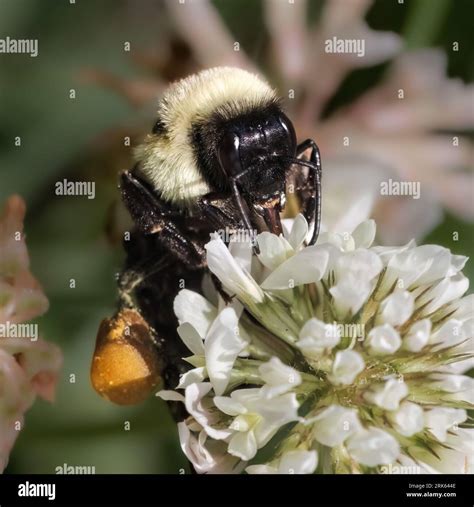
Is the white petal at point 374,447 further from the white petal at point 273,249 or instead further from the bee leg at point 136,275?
the bee leg at point 136,275

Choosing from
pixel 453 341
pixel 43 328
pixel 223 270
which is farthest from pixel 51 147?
pixel 453 341

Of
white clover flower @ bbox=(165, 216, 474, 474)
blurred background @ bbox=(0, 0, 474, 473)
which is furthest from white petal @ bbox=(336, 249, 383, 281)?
blurred background @ bbox=(0, 0, 474, 473)

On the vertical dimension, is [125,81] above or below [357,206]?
above

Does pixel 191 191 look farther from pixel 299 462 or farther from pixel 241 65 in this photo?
pixel 241 65

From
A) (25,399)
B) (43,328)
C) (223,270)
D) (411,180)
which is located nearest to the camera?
(223,270)

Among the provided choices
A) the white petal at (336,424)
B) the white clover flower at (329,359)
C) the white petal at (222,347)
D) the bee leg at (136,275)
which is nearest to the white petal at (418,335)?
the white clover flower at (329,359)

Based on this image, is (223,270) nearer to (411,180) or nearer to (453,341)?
(453,341)

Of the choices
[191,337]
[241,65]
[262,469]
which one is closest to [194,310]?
[191,337]
